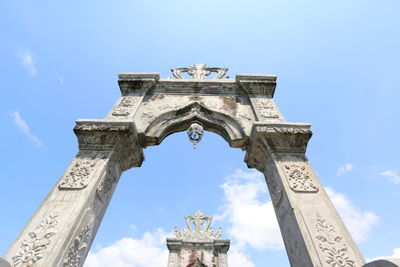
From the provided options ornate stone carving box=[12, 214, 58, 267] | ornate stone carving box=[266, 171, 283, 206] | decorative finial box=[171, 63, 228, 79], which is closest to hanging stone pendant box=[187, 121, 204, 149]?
ornate stone carving box=[266, 171, 283, 206]

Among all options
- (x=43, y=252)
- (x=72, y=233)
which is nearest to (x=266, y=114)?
(x=72, y=233)

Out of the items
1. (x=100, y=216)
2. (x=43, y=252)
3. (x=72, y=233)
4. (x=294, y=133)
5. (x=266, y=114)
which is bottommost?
Answer: (x=43, y=252)

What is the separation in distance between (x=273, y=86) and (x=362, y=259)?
14.0ft

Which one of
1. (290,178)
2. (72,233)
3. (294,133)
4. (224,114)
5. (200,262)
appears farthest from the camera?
(200,262)

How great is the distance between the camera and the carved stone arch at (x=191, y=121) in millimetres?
5035

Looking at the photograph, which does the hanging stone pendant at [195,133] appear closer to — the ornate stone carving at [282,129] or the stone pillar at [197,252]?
the ornate stone carving at [282,129]

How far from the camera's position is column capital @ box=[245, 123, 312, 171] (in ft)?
14.7

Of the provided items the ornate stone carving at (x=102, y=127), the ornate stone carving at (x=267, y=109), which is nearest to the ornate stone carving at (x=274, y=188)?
the ornate stone carving at (x=267, y=109)

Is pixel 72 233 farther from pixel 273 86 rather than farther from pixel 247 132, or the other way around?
pixel 273 86

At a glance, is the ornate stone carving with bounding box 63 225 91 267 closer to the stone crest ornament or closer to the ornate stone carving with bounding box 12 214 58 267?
the ornate stone carving with bounding box 12 214 58 267

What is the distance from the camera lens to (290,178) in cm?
390

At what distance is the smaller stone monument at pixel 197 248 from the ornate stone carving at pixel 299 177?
7.38 metres

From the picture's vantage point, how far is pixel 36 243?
294cm

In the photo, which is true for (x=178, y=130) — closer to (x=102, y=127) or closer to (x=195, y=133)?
(x=195, y=133)
